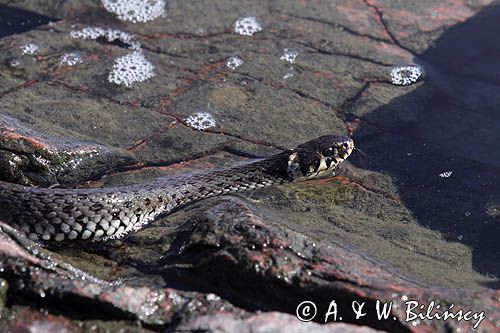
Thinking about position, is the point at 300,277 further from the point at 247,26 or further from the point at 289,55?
the point at 247,26

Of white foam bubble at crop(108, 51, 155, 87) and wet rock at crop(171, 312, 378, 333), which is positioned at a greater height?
wet rock at crop(171, 312, 378, 333)

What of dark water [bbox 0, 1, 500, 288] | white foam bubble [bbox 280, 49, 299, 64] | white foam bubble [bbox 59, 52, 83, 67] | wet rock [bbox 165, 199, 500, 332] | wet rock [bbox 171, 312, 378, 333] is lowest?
white foam bubble [bbox 59, 52, 83, 67]

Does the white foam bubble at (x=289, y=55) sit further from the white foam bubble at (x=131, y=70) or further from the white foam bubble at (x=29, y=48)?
the white foam bubble at (x=29, y=48)

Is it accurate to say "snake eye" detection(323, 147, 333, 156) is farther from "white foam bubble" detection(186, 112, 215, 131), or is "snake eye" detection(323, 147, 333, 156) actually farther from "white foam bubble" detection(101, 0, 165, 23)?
"white foam bubble" detection(101, 0, 165, 23)

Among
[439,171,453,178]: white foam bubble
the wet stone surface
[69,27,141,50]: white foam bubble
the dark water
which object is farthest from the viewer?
[69,27,141,50]: white foam bubble

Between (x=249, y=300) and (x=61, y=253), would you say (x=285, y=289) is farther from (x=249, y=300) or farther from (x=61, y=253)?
(x=61, y=253)

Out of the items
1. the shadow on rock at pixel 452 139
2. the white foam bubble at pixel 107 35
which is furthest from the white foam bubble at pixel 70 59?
the shadow on rock at pixel 452 139

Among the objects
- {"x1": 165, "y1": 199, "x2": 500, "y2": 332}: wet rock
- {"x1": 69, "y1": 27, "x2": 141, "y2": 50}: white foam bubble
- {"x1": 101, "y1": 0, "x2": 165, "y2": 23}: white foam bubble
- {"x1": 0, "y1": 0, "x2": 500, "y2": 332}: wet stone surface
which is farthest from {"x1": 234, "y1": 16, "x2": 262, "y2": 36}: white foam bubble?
{"x1": 165, "y1": 199, "x2": 500, "y2": 332}: wet rock

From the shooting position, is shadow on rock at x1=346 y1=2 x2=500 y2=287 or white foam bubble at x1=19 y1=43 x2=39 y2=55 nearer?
shadow on rock at x1=346 y1=2 x2=500 y2=287
